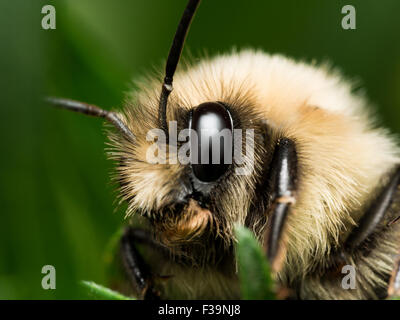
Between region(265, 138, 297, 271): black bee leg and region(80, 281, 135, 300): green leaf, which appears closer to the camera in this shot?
region(265, 138, 297, 271): black bee leg

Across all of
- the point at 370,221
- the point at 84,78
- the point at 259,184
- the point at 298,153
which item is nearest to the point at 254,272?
the point at 259,184

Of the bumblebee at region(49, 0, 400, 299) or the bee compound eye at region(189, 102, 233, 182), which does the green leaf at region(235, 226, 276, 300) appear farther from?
the bee compound eye at region(189, 102, 233, 182)

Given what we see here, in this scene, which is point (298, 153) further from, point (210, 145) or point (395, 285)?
point (395, 285)

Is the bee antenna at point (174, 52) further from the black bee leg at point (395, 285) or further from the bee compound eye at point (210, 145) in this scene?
the black bee leg at point (395, 285)

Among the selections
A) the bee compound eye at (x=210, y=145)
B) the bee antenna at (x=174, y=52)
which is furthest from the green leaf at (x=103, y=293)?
the bee antenna at (x=174, y=52)

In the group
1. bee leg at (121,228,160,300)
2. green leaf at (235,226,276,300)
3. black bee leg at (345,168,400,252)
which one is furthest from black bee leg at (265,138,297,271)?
bee leg at (121,228,160,300)

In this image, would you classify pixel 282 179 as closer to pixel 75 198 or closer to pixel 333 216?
pixel 333 216
